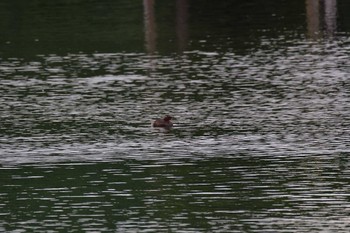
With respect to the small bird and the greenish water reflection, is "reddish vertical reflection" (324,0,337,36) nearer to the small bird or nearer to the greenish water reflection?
the small bird

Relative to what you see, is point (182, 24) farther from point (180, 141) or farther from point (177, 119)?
point (180, 141)

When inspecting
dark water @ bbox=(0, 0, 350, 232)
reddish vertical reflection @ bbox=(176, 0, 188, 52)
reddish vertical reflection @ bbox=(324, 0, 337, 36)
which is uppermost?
dark water @ bbox=(0, 0, 350, 232)

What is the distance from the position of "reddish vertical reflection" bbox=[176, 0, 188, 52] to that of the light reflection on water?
3.69 metres

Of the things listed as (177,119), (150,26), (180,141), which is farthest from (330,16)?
(180,141)

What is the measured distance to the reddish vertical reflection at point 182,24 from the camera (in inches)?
2655

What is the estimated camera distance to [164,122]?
46.0 m

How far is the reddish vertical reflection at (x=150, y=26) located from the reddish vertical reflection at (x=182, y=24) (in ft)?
3.62

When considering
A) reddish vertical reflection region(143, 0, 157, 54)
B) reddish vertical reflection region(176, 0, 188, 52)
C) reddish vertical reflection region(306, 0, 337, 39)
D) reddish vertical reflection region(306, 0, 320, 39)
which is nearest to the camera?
reddish vertical reflection region(143, 0, 157, 54)

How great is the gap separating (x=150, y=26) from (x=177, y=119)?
85.0ft

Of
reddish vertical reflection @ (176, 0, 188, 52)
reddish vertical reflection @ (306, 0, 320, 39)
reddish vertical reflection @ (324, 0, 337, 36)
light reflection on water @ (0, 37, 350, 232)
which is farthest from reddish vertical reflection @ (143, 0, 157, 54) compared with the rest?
reddish vertical reflection @ (324, 0, 337, 36)

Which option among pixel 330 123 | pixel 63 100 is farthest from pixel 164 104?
pixel 330 123

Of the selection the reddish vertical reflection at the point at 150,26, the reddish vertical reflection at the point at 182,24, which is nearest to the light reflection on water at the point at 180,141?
the reddish vertical reflection at the point at 150,26

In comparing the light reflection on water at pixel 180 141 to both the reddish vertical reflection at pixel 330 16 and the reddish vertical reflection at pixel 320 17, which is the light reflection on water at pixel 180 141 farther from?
the reddish vertical reflection at pixel 330 16

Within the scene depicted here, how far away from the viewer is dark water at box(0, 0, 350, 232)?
35.3m
